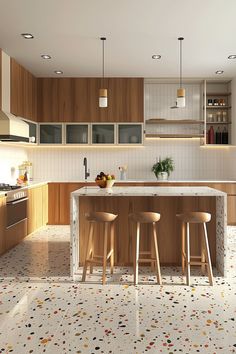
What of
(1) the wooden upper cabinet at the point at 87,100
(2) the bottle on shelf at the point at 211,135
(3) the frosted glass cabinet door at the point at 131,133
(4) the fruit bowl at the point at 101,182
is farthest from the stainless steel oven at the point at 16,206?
(2) the bottle on shelf at the point at 211,135

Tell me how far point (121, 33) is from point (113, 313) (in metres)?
3.24

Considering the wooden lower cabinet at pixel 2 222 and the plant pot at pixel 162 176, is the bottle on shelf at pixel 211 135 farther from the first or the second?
the wooden lower cabinet at pixel 2 222

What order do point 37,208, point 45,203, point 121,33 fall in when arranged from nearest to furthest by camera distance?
point 121,33 → point 37,208 → point 45,203

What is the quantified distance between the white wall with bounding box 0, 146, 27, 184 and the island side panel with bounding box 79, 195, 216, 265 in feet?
Answer: 7.41

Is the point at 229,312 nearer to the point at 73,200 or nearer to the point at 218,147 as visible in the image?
the point at 73,200

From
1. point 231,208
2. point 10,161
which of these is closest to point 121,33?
point 10,161

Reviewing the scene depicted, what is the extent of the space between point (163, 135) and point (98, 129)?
1232mm

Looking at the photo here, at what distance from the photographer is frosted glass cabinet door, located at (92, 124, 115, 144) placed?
695 centimetres

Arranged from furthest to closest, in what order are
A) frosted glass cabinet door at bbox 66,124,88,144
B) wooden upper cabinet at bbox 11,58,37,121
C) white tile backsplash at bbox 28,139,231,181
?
1. white tile backsplash at bbox 28,139,231,181
2. frosted glass cabinet door at bbox 66,124,88,144
3. wooden upper cabinet at bbox 11,58,37,121

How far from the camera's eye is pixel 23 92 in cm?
611

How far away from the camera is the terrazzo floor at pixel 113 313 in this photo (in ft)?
8.18

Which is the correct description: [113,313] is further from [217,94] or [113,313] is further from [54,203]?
[217,94]

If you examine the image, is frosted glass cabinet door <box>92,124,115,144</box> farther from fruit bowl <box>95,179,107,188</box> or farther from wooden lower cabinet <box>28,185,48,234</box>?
fruit bowl <box>95,179,107,188</box>

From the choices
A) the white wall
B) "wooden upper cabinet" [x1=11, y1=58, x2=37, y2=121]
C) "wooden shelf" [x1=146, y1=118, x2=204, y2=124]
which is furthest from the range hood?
"wooden shelf" [x1=146, y1=118, x2=204, y2=124]
